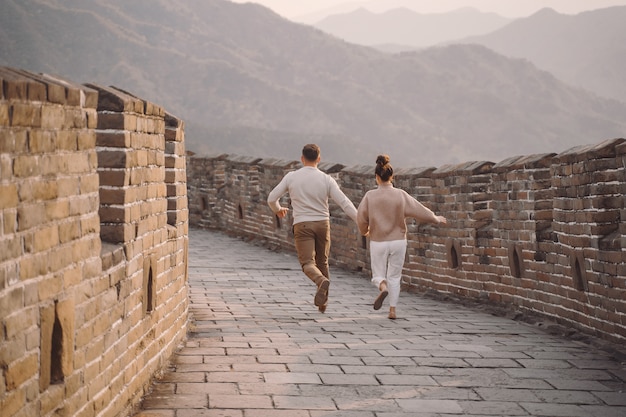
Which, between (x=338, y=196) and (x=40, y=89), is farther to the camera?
(x=338, y=196)

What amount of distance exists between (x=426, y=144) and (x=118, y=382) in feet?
422

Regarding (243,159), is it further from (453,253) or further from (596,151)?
(596,151)

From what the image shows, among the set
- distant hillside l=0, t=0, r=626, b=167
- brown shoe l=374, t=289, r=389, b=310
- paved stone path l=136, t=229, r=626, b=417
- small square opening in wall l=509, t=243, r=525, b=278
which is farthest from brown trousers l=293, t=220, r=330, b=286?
distant hillside l=0, t=0, r=626, b=167

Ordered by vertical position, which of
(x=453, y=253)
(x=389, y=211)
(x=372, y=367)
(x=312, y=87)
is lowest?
(x=372, y=367)

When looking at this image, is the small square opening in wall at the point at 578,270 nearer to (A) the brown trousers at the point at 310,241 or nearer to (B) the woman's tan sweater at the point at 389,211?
(B) the woman's tan sweater at the point at 389,211

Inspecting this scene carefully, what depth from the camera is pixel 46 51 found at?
13375cm

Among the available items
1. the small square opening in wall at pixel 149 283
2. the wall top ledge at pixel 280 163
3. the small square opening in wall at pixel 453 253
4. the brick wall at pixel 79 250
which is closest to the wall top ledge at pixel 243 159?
the wall top ledge at pixel 280 163

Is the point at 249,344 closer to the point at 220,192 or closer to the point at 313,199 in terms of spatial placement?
the point at 313,199

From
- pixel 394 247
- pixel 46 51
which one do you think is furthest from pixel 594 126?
pixel 394 247

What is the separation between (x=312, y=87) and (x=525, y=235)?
143 metres

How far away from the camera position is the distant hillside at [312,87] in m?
129

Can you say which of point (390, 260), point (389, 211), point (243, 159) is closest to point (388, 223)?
point (389, 211)

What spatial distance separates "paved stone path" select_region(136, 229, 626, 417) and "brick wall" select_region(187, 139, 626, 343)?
14.1 inches

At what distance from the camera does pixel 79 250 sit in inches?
151
